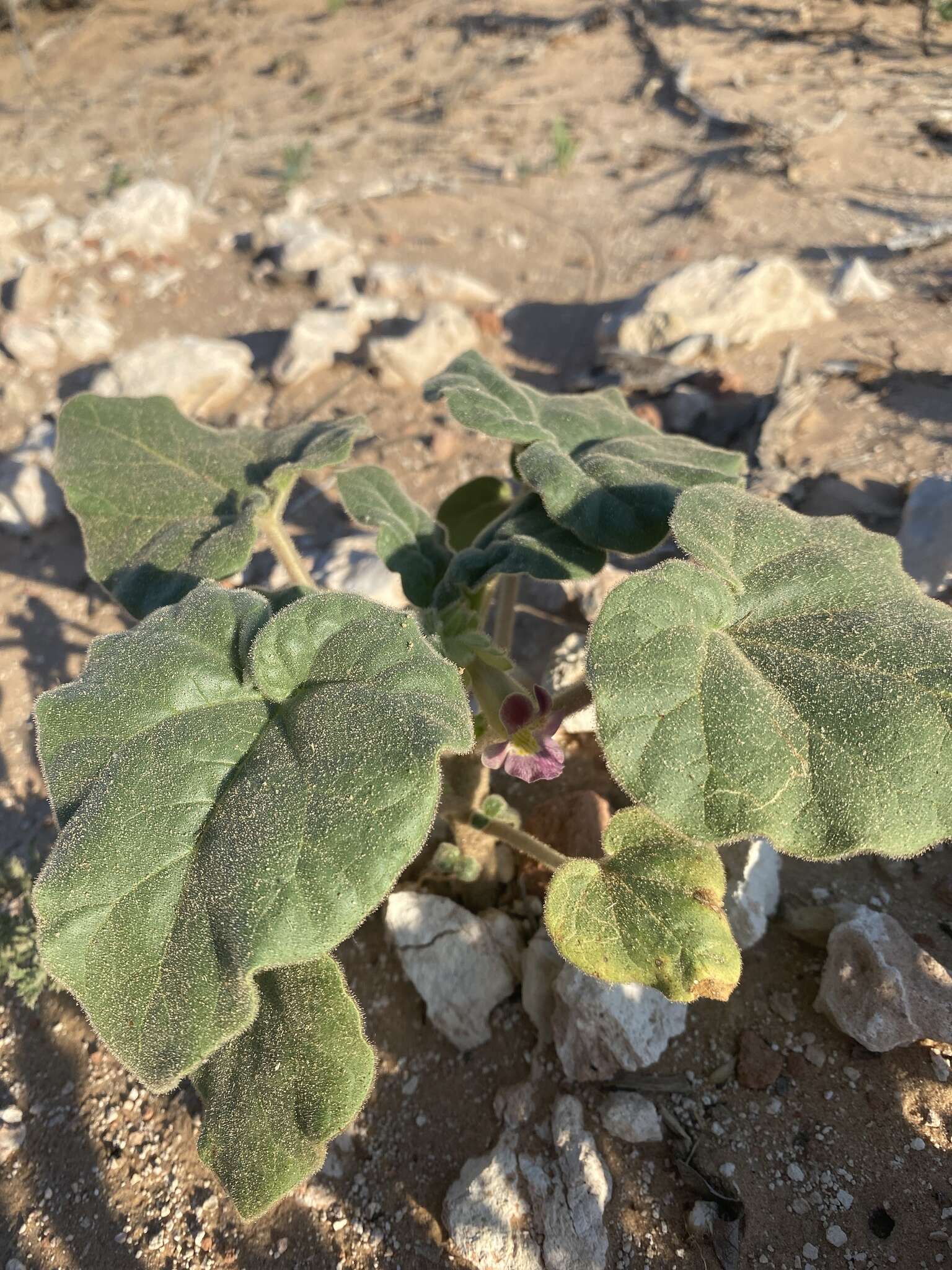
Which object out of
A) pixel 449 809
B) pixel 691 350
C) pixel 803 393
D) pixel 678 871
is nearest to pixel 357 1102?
pixel 678 871

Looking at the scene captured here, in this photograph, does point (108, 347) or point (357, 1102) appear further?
point (108, 347)

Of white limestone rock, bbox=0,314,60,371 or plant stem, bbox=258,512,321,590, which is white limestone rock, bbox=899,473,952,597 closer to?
plant stem, bbox=258,512,321,590

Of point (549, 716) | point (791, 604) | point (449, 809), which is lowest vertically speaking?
point (449, 809)

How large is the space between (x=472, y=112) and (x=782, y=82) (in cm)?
330

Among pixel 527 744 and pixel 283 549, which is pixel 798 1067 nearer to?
pixel 527 744

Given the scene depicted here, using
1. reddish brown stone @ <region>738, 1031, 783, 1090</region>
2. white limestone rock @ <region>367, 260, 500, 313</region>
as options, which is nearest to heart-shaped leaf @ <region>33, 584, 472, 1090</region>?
reddish brown stone @ <region>738, 1031, 783, 1090</region>

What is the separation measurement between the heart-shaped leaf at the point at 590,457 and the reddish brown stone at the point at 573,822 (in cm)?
91

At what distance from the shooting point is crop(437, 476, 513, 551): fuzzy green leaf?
309cm

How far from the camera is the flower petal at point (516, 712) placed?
2025 millimetres

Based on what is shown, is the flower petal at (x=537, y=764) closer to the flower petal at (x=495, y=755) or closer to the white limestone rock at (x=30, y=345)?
the flower petal at (x=495, y=755)

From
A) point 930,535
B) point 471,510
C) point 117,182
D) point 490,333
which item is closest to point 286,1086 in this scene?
point 471,510

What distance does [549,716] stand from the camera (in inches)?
81.5

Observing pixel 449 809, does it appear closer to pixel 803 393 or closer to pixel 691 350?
pixel 803 393

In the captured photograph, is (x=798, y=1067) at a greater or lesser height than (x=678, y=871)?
lesser
